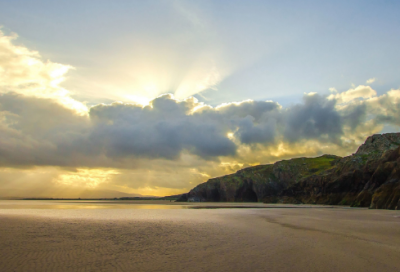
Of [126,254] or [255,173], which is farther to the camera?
[255,173]

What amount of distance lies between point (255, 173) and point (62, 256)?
193136mm

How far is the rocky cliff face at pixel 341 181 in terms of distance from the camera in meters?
70.6

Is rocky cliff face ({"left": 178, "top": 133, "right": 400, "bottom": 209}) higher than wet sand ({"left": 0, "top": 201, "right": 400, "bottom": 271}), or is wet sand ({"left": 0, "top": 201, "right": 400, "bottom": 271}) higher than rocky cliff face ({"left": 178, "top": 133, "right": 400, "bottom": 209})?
rocky cliff face ({"left": 178, "top": 133, "right": 400, "bottom": 209})

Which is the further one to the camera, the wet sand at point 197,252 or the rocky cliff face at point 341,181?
the rocky cliff face at point 341,181

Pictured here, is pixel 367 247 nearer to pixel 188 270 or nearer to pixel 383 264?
pixel 383 264

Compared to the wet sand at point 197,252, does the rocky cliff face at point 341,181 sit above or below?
above

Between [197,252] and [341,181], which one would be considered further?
[341,181]

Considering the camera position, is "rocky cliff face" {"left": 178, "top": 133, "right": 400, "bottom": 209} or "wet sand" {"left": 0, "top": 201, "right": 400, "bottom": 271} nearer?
"wet sand" {"left": 0, "top": 201, "right": 400, "bottom": 271}

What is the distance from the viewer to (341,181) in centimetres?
10525

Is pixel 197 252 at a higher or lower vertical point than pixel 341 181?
lower

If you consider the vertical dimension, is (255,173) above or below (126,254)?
above

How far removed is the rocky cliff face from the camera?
232 feet

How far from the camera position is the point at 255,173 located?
199500 mm

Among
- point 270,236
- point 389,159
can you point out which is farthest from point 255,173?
point 270,236
